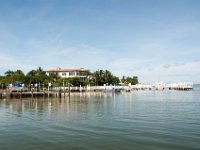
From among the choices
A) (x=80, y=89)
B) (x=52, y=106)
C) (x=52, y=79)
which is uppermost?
(x=52, y=79)

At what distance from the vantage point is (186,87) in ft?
396

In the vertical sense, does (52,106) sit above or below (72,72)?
below

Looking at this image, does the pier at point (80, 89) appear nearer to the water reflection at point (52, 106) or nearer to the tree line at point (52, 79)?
the tree line at point (52, 79)

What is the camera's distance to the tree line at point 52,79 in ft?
314

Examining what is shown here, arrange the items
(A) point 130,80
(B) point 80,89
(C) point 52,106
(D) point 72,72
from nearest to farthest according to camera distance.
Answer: (C) point 52,106, (B) point 80,89, (D) point 72,72, (A) point 130,80

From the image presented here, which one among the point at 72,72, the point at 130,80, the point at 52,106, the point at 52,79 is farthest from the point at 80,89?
the point at 130,80

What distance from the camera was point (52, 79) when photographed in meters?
117

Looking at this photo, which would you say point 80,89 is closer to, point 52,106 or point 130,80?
point 52,106

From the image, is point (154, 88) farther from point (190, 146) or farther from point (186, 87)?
point (190, 146)

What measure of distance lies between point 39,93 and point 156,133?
2485 inches

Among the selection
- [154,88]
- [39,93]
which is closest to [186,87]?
[154,88]

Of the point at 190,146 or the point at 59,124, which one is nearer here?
the point at 190,146

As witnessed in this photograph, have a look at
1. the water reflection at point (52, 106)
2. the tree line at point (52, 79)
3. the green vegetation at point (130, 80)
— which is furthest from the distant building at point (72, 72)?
the water reflection at point (52, 106)

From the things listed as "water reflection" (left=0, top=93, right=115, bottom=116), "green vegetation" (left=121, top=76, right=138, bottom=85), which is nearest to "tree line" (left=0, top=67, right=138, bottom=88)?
"green vegetation" (left=121, top=76, right=138, bottom=85)
